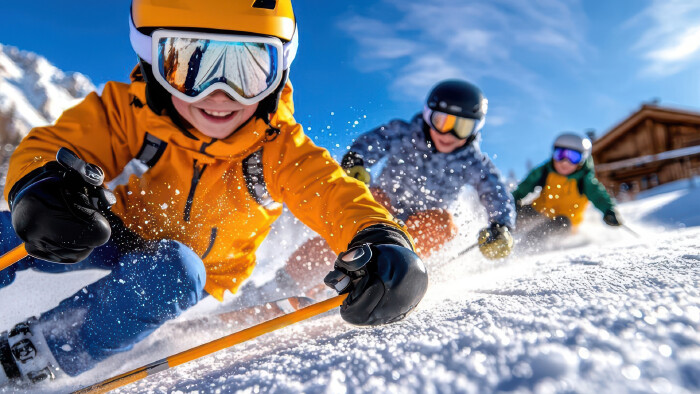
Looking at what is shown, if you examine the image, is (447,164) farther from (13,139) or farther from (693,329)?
(13,139)

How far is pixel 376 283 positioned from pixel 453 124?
115 inches

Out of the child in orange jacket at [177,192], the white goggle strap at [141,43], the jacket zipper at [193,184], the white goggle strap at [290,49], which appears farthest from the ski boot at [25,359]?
the white goggle strap at [290,49]

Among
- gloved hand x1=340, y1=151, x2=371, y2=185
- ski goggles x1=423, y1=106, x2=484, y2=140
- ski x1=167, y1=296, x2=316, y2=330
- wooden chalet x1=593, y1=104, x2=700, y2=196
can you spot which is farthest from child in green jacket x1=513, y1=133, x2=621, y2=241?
wooden chalet x1=593, y1=104, x2=700, y2=196

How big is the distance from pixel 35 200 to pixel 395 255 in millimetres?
985

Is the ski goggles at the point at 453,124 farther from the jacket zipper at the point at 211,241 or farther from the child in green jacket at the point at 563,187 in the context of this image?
the jacket zipper at the point at 211,241

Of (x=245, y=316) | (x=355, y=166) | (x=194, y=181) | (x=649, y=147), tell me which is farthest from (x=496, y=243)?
(x=649, y=147)

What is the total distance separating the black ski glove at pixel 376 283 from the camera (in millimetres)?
928

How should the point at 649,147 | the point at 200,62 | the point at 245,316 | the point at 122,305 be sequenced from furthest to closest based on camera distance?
the point at 649,147 → the point at 245,316 → the point at 200,62 → the point at 122,305

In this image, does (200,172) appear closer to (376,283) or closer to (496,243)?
(376,283)

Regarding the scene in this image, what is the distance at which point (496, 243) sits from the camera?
10.8 feet

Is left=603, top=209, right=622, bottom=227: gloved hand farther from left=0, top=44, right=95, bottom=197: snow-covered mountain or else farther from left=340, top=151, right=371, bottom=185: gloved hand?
left=0, top=44, right=95, bottom=197: snow-covered mountain

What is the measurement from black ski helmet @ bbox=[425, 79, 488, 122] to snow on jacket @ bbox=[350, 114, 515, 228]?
25cm

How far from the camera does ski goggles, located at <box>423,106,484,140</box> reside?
3586 millimetres

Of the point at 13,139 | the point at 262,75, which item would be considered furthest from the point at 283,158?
the point at 13,139
